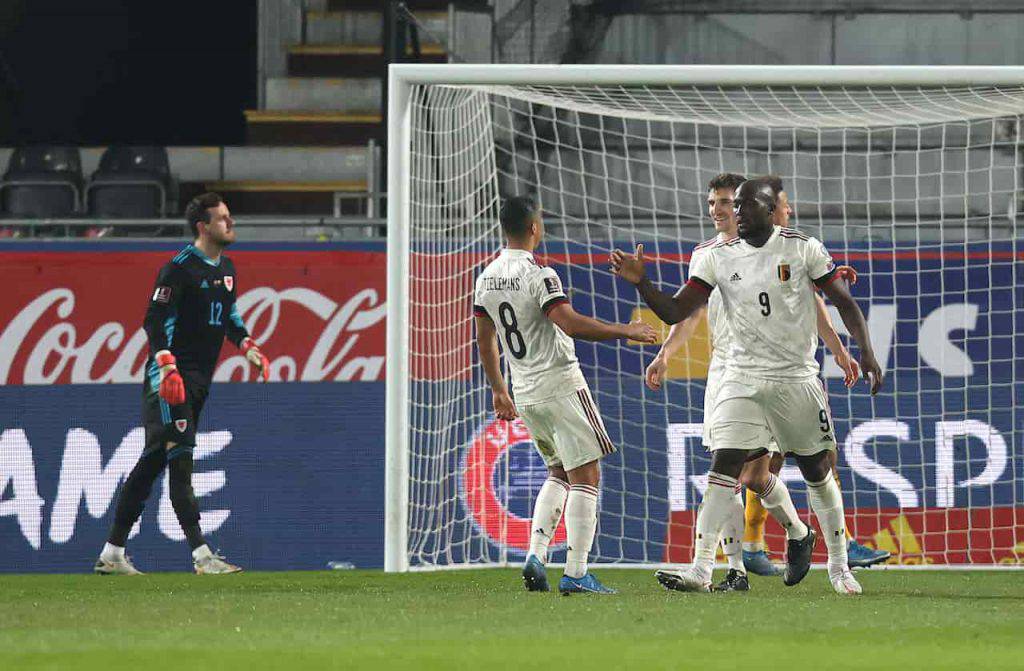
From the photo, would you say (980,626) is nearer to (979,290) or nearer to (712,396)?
(712,396)

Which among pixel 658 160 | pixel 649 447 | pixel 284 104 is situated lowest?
pixel 649 447

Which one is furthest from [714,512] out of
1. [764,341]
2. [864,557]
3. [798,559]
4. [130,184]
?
[130,184]

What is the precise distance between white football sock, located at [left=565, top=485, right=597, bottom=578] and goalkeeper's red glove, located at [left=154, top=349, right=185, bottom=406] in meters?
2.36

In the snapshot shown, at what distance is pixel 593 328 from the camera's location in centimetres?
603

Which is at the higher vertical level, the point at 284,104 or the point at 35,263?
the point at 284,104

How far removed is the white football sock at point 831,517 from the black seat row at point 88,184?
8.18m

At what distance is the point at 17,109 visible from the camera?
54.0ft

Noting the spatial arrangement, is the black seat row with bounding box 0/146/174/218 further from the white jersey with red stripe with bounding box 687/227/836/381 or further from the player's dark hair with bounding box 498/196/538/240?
the white jersey with red stripe with bounding box 687/227/836/381

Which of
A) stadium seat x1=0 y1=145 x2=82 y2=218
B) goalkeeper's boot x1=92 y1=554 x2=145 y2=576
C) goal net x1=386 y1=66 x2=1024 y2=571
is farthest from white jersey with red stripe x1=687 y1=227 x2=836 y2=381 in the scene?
stadium seat x1=0 y1=145 x2=82 y2=218

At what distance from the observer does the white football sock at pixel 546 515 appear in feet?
20.9

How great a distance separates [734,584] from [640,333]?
4.32 feet

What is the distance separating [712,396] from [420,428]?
2.37 metres

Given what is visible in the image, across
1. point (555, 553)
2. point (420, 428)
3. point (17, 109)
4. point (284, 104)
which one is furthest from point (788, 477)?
point (17, 109)

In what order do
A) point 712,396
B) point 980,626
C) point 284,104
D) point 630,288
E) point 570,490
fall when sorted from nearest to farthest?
point 980,626, point 570,490, point 712,396, point 630,288, point 284,104
